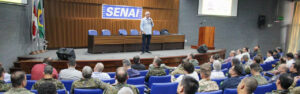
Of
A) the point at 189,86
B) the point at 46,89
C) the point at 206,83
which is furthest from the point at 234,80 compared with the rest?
the point at 46,89

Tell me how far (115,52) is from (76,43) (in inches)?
81.5

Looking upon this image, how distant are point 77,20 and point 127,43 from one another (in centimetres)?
234

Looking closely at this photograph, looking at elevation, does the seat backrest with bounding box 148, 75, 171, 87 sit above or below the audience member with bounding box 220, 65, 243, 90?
below

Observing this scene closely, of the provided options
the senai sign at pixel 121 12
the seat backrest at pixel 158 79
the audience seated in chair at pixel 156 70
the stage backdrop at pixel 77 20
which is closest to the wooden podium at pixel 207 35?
the stage backdrop at pixel 77 20

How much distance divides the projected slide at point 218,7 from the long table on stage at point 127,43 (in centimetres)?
273

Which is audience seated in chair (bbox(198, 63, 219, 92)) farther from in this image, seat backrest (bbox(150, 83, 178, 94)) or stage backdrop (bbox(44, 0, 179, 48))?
stage backdrop (bbox(44, 0, 179, 48))

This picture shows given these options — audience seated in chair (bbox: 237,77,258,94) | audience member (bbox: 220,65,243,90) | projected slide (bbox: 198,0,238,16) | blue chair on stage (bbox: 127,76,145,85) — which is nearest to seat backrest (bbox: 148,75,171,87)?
blue chair on stage (bbox: 127,76,145,85)

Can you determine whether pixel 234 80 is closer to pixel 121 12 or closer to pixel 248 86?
pixel 248 86

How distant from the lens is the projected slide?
10.7m

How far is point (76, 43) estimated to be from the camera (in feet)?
28.2

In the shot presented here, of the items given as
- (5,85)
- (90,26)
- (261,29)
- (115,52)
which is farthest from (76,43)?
(261,29)

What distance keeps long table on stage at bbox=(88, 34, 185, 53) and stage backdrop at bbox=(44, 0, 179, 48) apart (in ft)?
5.77

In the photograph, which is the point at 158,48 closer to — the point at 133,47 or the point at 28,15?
the point at 133,47

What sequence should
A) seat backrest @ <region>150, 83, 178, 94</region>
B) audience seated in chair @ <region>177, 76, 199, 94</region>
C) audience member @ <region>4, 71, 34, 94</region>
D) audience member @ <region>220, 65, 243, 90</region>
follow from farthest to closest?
1. audience member @ <region>220, 65, 243, 90</region>
2. seat backrest @ <region>150, 83, 178, 94</region>
3. audience member @ <region>4, 71, 34, 94</region>
4. audience seated in chair @ <region>177, 76, 199, 94</region>
